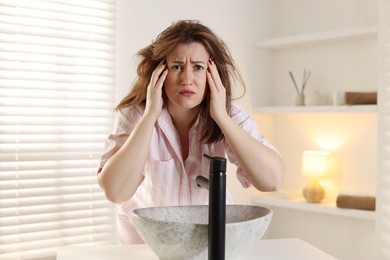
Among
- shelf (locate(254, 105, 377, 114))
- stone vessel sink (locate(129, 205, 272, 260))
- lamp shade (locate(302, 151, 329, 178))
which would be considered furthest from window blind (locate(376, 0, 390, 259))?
stone vessel sink (locate(129, 205, 272, 260))

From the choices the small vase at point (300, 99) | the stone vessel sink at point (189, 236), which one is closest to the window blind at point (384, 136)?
A: the small vase at point (300, 99)

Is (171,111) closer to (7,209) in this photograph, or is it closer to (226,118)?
(226,118)

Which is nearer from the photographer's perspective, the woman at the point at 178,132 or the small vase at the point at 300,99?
the woman at the point at 178,132

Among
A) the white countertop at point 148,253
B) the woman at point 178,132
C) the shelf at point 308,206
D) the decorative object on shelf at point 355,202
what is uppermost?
the woman at point 178,132

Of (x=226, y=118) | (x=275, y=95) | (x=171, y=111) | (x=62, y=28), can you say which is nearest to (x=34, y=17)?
(x=62, y=28)

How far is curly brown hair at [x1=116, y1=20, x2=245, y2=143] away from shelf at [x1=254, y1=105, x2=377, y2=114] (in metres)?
1.35

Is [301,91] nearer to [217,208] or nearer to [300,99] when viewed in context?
[300,99]

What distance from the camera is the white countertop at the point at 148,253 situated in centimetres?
125

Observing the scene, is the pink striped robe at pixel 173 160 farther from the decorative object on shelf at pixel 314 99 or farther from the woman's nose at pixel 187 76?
the decorative object on shelf at pixel 314 99

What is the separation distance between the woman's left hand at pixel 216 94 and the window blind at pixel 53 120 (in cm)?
124

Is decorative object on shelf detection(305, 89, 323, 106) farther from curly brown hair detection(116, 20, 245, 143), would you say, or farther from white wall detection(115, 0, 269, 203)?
curly brown hair detection(116, 20, 245, 143)

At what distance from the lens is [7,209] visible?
2.40 meters

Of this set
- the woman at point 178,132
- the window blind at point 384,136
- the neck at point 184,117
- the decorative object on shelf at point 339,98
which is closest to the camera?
the woman at point 178,132

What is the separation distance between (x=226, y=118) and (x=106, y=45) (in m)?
1.43
